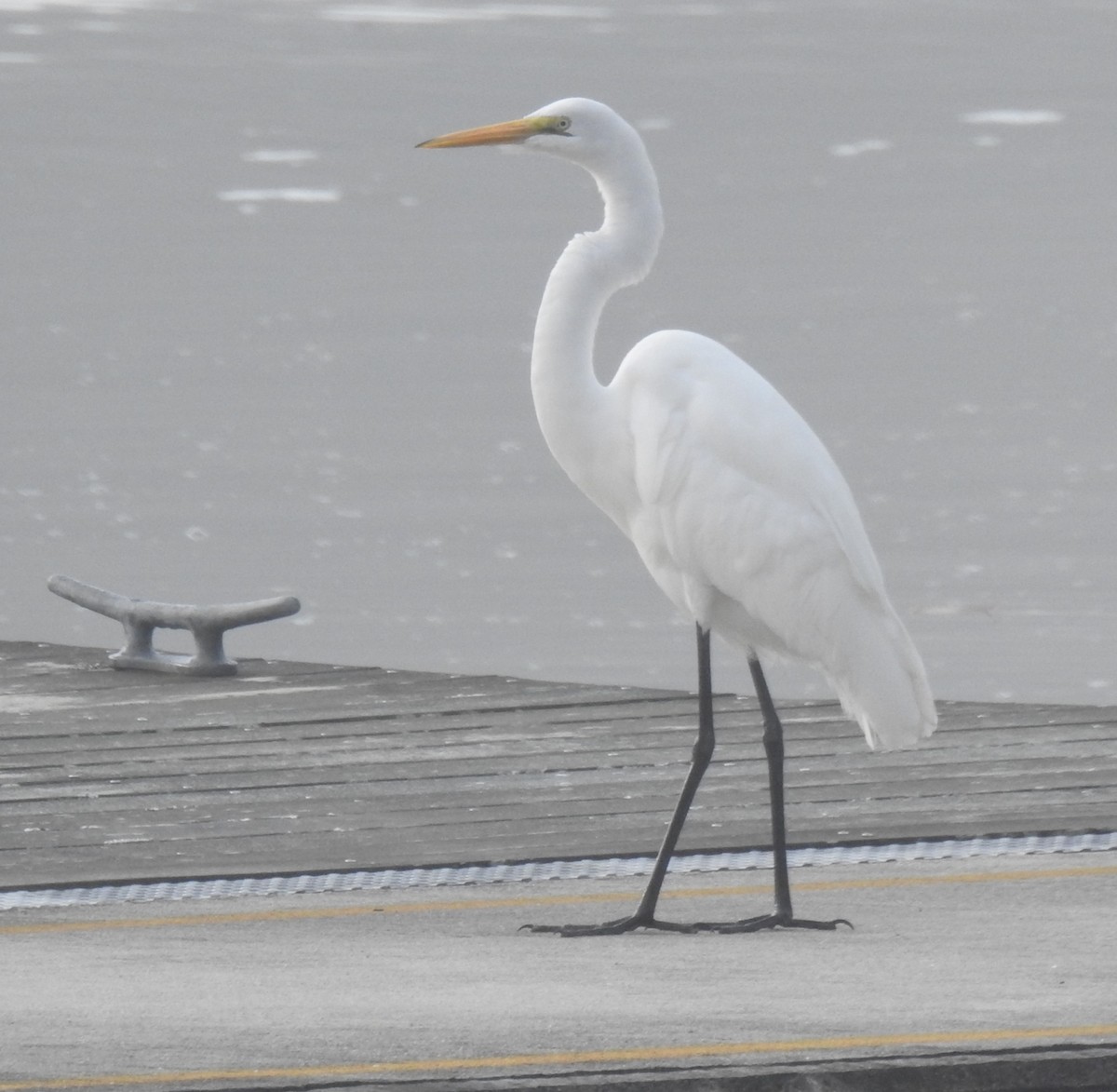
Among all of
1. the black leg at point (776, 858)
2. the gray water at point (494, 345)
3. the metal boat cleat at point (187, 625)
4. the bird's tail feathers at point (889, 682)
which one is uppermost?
the bird's tail feathers at point (889, 682)

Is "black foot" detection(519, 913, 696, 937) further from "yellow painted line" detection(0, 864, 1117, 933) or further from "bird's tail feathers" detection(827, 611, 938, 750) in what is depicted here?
"bird's tail feathers" detection(827, 611, 938, 750)

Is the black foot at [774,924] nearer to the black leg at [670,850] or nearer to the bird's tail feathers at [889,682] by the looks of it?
the black leg at [670,850]

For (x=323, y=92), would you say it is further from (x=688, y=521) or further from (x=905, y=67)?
(x=688, y=521)

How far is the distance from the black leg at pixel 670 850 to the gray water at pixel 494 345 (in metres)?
3.86

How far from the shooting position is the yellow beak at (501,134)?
5.30 m

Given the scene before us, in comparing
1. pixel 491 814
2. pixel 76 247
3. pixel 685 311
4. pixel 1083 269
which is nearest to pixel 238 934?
pixel 491 814

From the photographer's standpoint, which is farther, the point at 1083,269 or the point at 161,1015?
the point at 1083,269

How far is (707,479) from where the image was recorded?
513 centimetres

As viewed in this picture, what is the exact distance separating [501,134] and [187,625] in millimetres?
2238

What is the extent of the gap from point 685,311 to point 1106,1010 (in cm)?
1419

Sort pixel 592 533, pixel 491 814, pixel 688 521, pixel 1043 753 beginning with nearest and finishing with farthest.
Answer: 1. pixel 688 521
2. pixel 491 814
3. pixel 1043 753
4. pixel 592 533

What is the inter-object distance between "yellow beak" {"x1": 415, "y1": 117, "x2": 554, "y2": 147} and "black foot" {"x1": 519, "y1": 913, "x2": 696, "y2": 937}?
148 centimetres

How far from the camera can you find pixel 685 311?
18172mm

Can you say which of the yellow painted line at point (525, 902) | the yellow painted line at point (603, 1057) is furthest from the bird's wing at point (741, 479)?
the yellow painted line at point (603, 1057)
